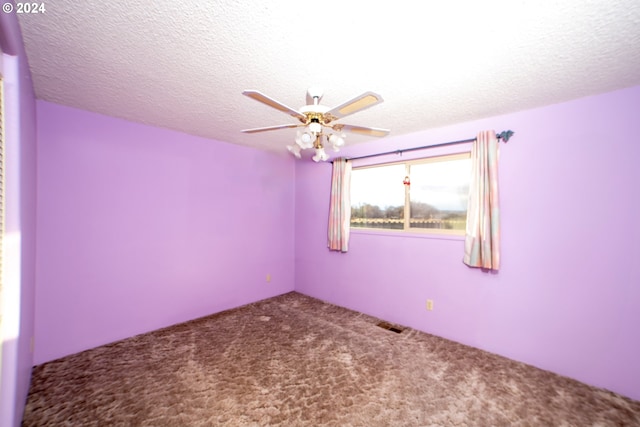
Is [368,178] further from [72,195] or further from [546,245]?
[72,195]

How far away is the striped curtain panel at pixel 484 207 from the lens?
2516mm

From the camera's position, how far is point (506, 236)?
2.54m

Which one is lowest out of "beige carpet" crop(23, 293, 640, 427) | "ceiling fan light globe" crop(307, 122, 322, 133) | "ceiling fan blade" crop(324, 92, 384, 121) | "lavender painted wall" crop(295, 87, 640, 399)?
"beige carpet" crop(23, 293, 640, 427)

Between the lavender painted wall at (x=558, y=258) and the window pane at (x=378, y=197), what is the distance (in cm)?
44

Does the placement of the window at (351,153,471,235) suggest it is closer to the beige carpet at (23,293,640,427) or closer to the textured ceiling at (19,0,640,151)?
the textured ceiling at (19,0,640,151)

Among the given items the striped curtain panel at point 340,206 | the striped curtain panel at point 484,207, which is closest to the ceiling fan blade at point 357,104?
the striped curtain panel at point 484,207

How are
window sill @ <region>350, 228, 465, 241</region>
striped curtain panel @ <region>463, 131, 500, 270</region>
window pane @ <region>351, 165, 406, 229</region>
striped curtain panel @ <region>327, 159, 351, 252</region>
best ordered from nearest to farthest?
striped curtain panel @ <region>463, 131, 500, 270</region> < window sill @ <region>350, 228, 465, 241</region> < window pane @ <region>351, 165, 406, 229</region> < striped curtain panel @ <region>327, 159, 351, 252</region>

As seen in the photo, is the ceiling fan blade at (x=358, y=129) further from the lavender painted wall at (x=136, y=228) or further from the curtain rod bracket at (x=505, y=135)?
the lavender painted wall at (x=136, y=228)

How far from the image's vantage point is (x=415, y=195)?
3.26 metres

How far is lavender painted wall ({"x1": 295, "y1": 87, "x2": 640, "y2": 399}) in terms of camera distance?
6.59ft

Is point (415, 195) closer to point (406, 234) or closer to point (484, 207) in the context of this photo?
point (406, 234)

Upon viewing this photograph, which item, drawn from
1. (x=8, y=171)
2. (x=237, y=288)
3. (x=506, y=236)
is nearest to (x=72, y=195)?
(x=8, y=171)

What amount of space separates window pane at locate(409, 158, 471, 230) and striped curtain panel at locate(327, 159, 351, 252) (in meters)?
0.89

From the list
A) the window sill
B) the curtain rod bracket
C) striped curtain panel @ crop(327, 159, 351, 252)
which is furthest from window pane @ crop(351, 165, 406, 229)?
the curtain rod bracket
